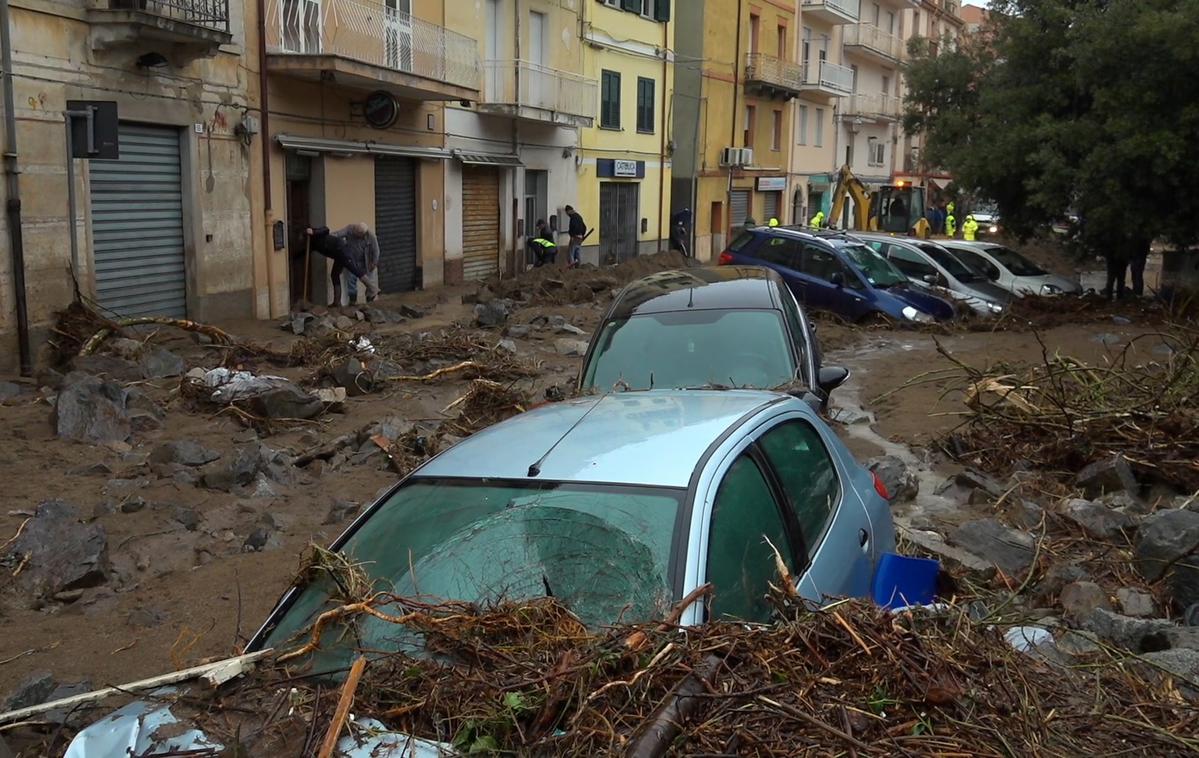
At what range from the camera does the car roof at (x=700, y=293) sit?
27.7 feet

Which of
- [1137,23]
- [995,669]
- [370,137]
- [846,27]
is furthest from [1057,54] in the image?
[846,27]

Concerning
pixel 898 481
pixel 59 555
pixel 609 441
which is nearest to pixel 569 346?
pixel 898 481

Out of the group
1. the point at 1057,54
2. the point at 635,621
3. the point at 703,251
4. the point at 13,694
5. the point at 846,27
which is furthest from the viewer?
the point at 846,27

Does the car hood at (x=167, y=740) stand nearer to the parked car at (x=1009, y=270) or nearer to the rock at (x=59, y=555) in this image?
the rock at (x=59, y=555)

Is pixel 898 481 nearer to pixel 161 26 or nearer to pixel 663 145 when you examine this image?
pixel 161 26

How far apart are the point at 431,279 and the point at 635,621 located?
20178mm

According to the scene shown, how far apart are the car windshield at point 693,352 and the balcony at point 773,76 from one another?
31202 mm

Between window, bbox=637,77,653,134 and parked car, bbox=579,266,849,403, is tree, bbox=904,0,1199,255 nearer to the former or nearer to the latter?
parked car, bbox=579,266,849,403

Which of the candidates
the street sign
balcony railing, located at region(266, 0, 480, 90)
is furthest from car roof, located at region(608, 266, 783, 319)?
balcony railing, located at region(266, 0, 480, 90)

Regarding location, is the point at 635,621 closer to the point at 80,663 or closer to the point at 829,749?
the point at 829,749

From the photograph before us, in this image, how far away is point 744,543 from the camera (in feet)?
12.1

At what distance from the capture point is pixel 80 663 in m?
5.40

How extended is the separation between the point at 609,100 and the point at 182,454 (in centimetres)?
2296

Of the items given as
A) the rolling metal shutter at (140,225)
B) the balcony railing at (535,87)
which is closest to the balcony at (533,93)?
the balcony railing at (535,87)
